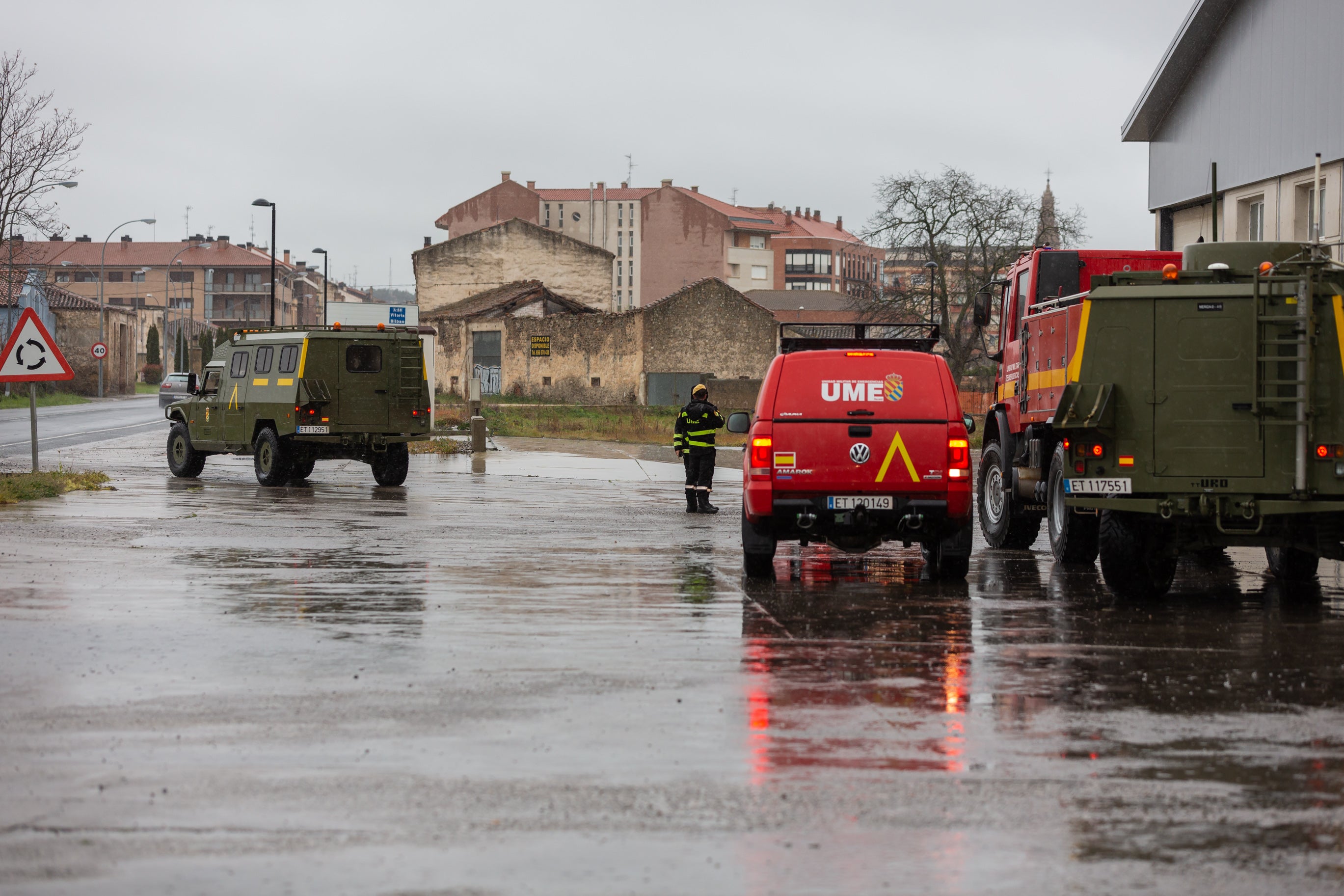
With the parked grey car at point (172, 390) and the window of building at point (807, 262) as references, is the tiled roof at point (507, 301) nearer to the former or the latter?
the parked grey car at point (172, 390)

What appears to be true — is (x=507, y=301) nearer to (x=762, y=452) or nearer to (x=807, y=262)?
(x=762, y=452)

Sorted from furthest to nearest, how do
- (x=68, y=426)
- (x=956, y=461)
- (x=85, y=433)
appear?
(x=68, y=426) → (x=85, y=433) → (x=956, y=461)

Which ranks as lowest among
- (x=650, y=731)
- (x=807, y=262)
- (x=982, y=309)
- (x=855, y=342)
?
(x=650, y=731)

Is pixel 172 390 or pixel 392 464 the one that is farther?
pixel 172 390

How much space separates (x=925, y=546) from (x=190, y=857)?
991 cm

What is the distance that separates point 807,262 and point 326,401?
12455cm

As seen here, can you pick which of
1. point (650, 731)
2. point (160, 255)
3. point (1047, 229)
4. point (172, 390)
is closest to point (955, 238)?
point (1047, 229)

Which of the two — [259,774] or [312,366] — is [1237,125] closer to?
[312,366]

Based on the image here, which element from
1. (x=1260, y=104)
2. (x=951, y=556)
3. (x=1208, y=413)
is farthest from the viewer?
(x=1260, y=104)

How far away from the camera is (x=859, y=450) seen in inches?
503

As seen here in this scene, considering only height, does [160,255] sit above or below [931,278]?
above

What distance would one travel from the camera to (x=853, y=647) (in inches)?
376

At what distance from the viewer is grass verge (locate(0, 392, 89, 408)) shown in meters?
65.4

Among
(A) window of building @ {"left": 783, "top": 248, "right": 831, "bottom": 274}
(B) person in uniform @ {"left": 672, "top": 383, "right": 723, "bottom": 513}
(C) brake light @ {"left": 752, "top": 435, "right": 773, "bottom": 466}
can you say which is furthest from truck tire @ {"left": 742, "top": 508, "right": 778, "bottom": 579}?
(A) window of building @ {"left": 783, "top": 248, "right": 831, "bottom": 274}
